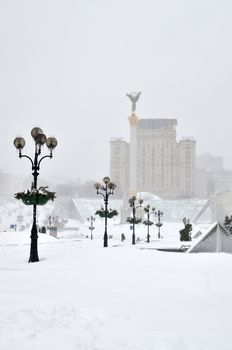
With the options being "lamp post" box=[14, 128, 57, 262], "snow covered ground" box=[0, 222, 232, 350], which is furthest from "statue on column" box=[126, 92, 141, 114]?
"snow covered ground" box=[0, 222, 232, 350]

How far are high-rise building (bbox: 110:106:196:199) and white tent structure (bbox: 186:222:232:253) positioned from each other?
157832 mm

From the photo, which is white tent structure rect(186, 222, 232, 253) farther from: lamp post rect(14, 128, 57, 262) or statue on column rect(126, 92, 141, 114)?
statue on column rect(126, 92, 141, 114)

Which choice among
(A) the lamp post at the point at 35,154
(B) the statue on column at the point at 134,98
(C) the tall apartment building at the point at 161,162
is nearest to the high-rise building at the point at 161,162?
(C) the tall apartment building at the point at 161,162

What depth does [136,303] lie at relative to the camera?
19.8ft

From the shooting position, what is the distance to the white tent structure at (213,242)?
14.9 m

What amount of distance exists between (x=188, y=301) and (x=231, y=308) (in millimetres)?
716

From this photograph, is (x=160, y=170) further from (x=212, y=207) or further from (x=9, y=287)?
(x=9, y=287)

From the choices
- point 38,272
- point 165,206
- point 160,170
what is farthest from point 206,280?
point 160,170

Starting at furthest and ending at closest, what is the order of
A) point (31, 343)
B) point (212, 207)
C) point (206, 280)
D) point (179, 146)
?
1. point (179, 146)
2. point (212, 207)
3. point (206, 280)
4. point (31, 343)

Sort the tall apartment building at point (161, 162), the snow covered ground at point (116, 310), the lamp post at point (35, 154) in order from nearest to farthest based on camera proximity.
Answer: the snow covered ground at point (116, 310) < the lamp post at point (35, 154) < the tall apartment building at point (161, 162)

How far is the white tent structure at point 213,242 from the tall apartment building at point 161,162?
15788cm

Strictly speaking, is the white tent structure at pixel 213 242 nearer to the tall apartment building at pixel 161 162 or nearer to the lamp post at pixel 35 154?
the lamp post at pixel 35 154

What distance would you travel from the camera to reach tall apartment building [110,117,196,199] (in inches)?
6816

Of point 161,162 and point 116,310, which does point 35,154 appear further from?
point 161,162
